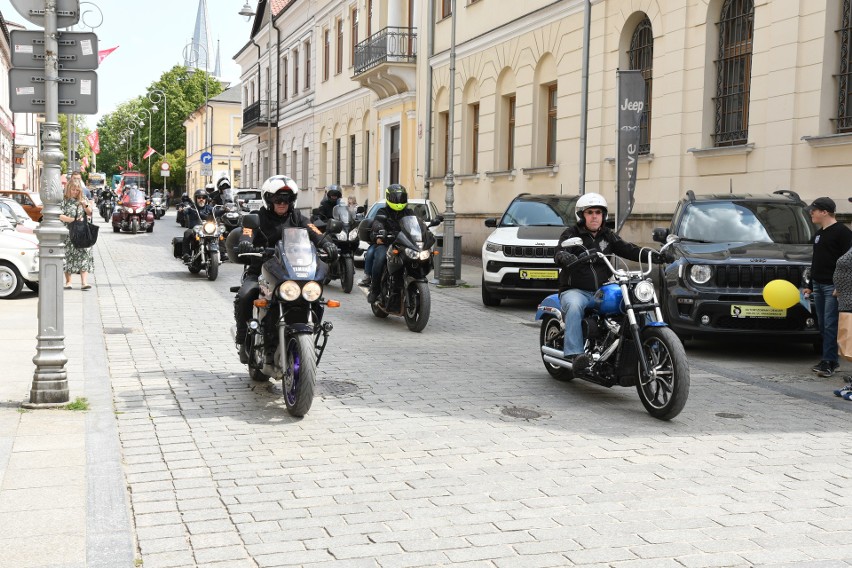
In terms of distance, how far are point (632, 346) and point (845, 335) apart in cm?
178

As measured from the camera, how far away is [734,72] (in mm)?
16859

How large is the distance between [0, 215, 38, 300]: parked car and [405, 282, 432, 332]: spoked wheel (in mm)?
5893

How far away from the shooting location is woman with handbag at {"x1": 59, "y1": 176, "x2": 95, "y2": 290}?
1483 centimetres

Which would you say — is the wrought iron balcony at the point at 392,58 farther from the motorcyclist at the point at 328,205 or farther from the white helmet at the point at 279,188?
the white helmet at the point at 279,188

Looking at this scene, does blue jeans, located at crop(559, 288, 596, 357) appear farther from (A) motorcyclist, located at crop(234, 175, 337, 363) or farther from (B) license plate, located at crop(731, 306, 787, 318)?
(B) license plate, located at crop(731, 306, 787, 318)

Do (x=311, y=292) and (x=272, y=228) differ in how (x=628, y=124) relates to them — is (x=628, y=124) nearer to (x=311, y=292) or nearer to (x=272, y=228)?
(x=272, y=228)

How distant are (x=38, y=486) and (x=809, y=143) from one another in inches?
489

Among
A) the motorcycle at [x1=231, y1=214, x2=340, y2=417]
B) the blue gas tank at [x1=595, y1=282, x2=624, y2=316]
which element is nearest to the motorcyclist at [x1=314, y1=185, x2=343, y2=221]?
the motorcycle at [x1=231, y1=214, x2=340, y2=417]

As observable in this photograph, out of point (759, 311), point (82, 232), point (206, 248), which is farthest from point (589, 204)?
point (206, 248)

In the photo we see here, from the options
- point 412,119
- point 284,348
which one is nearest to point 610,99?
point 412,119

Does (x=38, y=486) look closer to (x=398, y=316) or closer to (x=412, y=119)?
(x=398, y=316)

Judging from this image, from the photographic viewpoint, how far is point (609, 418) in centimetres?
732

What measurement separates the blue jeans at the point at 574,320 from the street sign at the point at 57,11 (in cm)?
422

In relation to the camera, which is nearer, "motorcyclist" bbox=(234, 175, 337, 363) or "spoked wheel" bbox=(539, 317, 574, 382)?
"motorcyclist" bbox=(234, 175, 337, 363)
